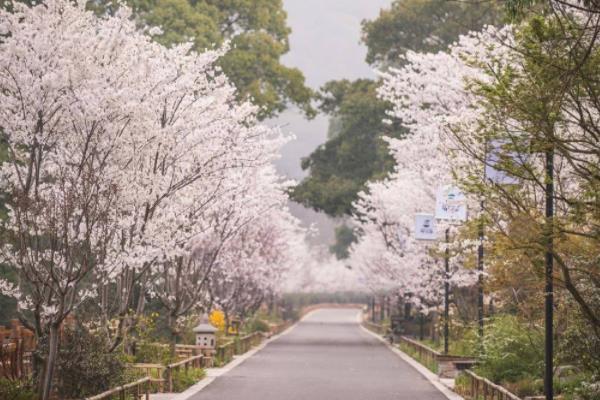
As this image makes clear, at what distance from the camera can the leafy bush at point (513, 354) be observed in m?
24.6

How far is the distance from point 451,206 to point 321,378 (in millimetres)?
5631

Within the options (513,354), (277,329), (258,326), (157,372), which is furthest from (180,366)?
(277,329)

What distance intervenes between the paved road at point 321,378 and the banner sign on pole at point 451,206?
4372mm

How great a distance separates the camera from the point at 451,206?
30.1 metres

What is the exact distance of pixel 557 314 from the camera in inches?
888

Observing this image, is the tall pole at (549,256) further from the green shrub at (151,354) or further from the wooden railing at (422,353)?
A: the wooden railing at (422,353)

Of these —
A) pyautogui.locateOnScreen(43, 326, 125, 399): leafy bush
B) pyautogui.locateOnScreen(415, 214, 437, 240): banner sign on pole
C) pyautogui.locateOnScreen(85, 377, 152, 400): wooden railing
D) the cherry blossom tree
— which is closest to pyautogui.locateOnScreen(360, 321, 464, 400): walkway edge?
pyautogui.locateOnScreen(415, 214, 437, 240): banner sign on pole

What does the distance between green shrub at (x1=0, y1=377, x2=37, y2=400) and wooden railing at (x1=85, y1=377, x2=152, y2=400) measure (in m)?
0.96

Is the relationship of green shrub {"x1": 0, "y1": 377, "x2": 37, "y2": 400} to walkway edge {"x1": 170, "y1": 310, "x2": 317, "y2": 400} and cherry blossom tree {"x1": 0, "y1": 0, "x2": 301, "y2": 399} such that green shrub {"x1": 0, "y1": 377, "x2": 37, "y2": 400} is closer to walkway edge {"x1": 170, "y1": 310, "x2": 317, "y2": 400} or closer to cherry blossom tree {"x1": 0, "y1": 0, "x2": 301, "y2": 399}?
cherry blossom tree {"x1": 0, "y1": 0, "x2": 301, "y2": 399}

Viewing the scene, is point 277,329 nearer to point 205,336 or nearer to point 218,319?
point 218,319

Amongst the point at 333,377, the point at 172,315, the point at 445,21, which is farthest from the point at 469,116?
the point at 445,21

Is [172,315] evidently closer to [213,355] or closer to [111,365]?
[213,355]

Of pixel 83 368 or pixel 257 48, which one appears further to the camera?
pixel 257 48

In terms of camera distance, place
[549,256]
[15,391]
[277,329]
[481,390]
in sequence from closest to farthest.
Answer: [549,256] < [15,391] < [481,390] < [277,329]
